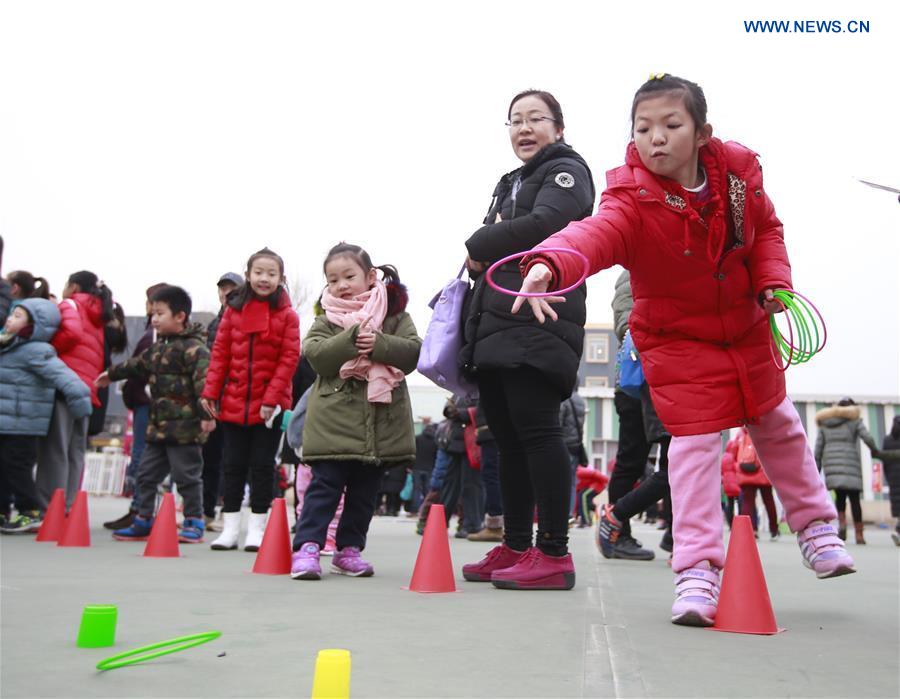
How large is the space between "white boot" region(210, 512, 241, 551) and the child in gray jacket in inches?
69.4

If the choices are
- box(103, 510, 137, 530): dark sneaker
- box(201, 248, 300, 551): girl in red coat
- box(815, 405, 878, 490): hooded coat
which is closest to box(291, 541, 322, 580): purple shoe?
box(201, 248, 300, 551): girl in red coat

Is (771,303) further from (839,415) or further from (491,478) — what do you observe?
(839,415)

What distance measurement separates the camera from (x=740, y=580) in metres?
2.68

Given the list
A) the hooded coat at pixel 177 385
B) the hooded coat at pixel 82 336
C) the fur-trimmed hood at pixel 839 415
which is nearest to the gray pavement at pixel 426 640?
the hooded coat at pixel 177 385

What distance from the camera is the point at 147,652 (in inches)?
78.3

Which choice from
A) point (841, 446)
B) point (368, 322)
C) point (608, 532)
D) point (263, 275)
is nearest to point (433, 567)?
point (368, 322)

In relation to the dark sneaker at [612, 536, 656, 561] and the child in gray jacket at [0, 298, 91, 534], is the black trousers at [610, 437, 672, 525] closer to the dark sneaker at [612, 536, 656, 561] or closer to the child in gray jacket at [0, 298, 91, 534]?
the dark sneaker at [612, 536, 656, 561]

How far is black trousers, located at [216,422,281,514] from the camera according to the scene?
17.5 feet

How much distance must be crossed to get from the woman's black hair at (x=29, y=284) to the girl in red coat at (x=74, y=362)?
18 centimetres

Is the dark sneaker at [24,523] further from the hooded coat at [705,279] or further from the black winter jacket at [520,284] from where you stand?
the hooded coat at [705,279]

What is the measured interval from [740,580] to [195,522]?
4.17 m

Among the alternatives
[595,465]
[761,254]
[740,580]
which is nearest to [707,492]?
[740,580]

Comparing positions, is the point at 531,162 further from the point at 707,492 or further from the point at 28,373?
the point at 28,373

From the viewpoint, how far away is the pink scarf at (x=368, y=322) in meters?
4.14
